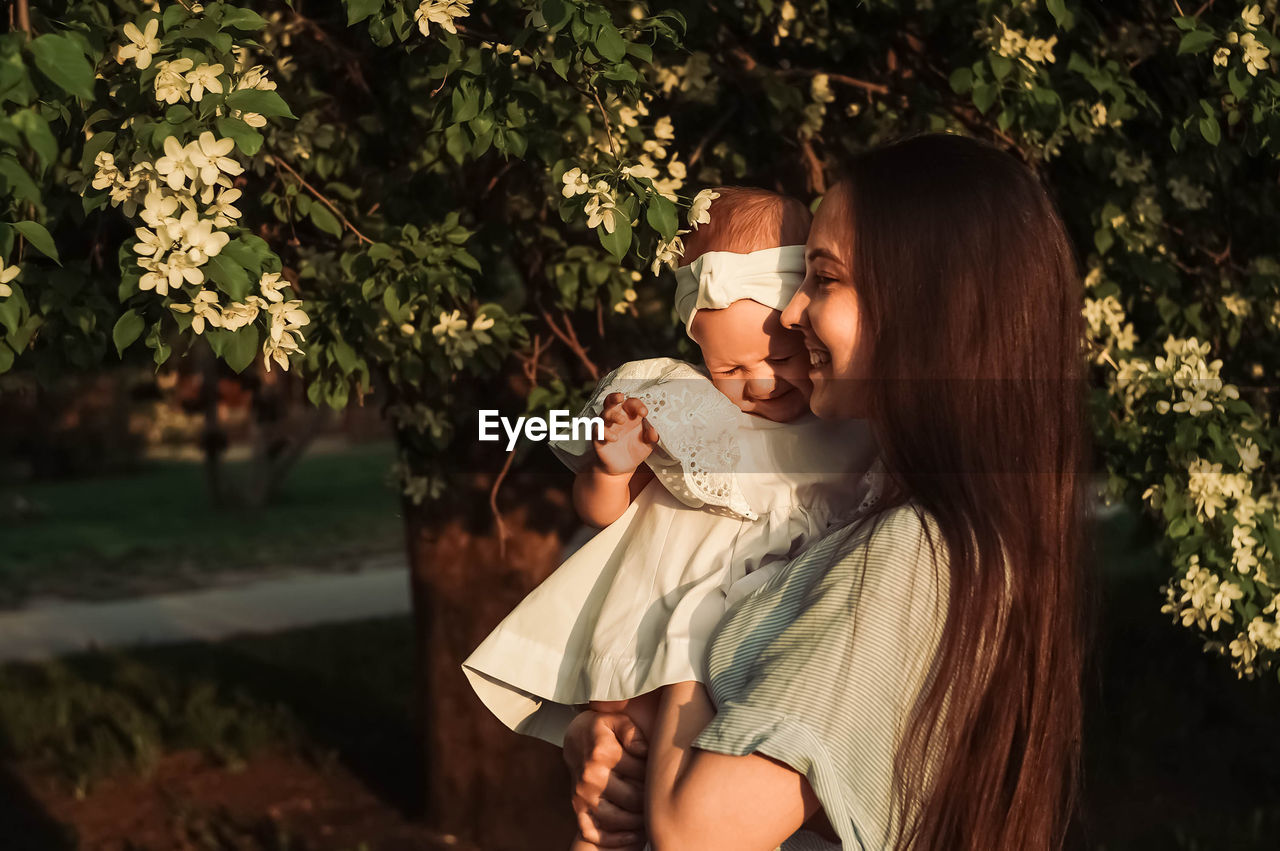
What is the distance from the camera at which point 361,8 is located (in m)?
2.40

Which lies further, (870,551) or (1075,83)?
(1075,83)

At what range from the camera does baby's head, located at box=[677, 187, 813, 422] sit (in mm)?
2121

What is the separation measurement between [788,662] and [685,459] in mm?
409

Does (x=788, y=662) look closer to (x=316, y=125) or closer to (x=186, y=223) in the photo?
(x=186, y=223)

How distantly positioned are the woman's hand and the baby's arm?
32 centimetres

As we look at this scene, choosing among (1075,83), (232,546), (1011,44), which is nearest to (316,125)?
(1011,44)

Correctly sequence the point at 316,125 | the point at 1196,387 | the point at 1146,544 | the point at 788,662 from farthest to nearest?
1. the point at 1146,544
2. the point at 316,125
3. the point at 1196,387
4. the point at 788,662

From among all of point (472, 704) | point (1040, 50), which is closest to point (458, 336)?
point (1040, 50)

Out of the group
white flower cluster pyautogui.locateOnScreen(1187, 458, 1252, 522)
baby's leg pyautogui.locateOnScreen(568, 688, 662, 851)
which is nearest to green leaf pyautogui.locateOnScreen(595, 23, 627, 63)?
baby's leg pyautogui.locateOnScreen(568, 688, 662, 851)

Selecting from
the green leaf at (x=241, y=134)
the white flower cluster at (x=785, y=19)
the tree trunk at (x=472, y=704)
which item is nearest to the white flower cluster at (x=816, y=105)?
the white flower cluster at (x=785, y=19)

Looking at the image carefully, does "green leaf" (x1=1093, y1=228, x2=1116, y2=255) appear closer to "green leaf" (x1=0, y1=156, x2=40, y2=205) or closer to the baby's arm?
the baby's arm

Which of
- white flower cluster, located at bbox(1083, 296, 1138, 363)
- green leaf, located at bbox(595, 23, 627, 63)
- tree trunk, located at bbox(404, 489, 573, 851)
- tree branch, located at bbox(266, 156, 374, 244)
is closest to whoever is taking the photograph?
green leaf, located at bbox(595, 23, 627, 63)

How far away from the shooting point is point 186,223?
2.06m

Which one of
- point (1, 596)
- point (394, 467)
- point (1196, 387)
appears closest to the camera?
point (1196, 387)
